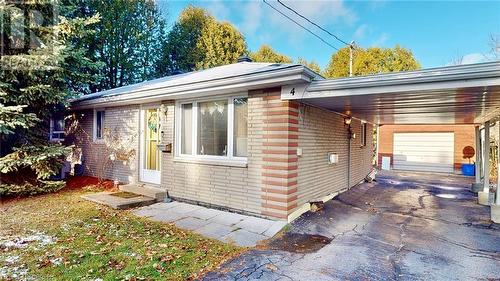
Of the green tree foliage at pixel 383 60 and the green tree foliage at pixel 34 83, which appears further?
the green tree foliage at pixel 383 60

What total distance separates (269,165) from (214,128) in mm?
1714

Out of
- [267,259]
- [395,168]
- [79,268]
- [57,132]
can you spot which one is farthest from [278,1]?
[395,168]

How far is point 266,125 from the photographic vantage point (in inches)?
220

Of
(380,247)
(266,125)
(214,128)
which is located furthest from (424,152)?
(214,128)

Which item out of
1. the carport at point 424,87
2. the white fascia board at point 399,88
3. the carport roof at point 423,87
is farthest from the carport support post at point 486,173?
the white fascia board at point 399,88

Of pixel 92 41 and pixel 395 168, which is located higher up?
pixel 92 41

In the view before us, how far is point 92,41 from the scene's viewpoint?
674 inches

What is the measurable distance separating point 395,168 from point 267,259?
16.2m

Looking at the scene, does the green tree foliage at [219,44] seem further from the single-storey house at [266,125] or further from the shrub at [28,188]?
the shrub at [28,188]

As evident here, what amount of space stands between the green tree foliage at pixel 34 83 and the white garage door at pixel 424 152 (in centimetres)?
1703

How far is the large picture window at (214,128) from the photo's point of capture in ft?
20.0

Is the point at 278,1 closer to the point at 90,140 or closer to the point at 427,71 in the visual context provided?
the point at 427,71

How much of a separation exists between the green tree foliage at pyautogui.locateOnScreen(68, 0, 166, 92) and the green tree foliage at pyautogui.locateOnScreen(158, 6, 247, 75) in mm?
823

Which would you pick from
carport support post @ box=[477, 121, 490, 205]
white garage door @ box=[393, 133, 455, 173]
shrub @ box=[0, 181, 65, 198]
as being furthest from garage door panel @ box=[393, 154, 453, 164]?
shrub @ box=[0, 181, 65, 198]
